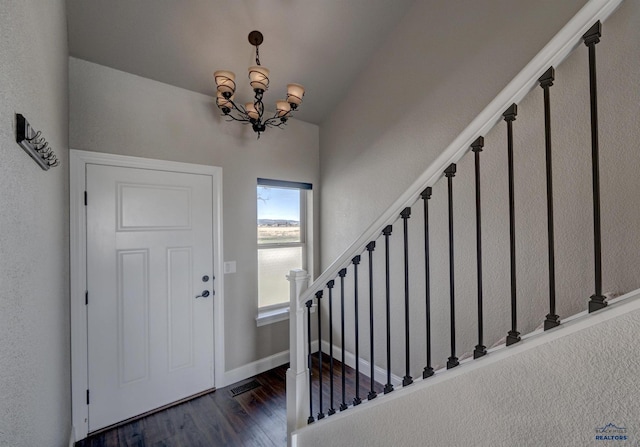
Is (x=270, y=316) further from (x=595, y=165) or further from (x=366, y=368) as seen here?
(x=595, y=165)

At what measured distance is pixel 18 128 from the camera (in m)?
0.73

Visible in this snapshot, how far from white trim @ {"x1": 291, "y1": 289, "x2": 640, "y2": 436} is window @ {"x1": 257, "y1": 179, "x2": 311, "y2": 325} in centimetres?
203

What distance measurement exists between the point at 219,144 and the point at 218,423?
7.58ft

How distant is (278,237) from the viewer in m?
3.14

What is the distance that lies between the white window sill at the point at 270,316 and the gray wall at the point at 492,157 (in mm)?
708

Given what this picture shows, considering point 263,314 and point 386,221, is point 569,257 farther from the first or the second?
point 263,314

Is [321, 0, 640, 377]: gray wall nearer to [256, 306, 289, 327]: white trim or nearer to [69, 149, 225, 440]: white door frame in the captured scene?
[256, 306, 289, 327]: white trim

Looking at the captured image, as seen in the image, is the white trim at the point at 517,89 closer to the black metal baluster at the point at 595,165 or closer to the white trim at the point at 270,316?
the black metal baluster at the point at 595,165

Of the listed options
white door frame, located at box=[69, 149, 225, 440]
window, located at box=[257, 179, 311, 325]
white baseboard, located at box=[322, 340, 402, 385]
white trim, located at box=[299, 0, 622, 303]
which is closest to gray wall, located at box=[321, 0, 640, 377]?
white baseboard, located at box=[322, 340, 402, 385]

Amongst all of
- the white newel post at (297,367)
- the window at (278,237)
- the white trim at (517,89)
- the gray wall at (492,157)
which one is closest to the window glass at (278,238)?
the window at (278,237)

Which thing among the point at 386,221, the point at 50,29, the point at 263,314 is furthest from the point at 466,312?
the point at 50,29

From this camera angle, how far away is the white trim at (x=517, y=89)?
754 mm

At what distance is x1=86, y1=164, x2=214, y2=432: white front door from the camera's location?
2.11 metres

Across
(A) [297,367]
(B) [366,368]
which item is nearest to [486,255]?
(A) [297,367]
